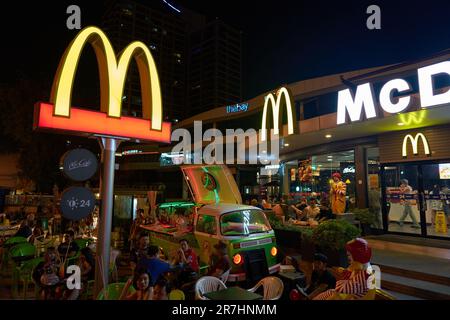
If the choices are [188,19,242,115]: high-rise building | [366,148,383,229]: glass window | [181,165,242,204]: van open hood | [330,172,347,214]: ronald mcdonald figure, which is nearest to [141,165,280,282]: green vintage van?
[181,165,242,204]: van open hood

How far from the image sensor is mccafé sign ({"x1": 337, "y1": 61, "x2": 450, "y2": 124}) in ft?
24.0

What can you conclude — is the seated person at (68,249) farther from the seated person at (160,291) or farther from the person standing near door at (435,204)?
the person standing near door at (435,204)

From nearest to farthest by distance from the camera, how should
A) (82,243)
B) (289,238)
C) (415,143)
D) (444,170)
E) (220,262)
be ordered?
(220,262)
(82,243)
(289,238)
(444,170)
(415,143)

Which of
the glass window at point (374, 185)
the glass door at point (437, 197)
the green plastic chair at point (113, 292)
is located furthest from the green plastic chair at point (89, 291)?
the glass door at point (437, 197)

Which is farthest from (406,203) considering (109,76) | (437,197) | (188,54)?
(188,54)

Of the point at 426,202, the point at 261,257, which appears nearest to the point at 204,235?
the point at 261,257

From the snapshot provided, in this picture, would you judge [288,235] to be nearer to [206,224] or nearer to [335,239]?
[335,239]

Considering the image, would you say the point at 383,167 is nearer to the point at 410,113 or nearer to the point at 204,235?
the point at 410,113

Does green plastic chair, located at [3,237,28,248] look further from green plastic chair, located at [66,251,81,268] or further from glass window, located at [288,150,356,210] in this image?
glass window, located at [288,150,356,210]

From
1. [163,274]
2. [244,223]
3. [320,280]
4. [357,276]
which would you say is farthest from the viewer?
[244,223]

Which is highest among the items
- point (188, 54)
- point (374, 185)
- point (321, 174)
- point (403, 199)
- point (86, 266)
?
point (188, 54)

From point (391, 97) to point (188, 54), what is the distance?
117 meters

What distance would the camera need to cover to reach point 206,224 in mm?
7699

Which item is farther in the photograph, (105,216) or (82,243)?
(82,243)
